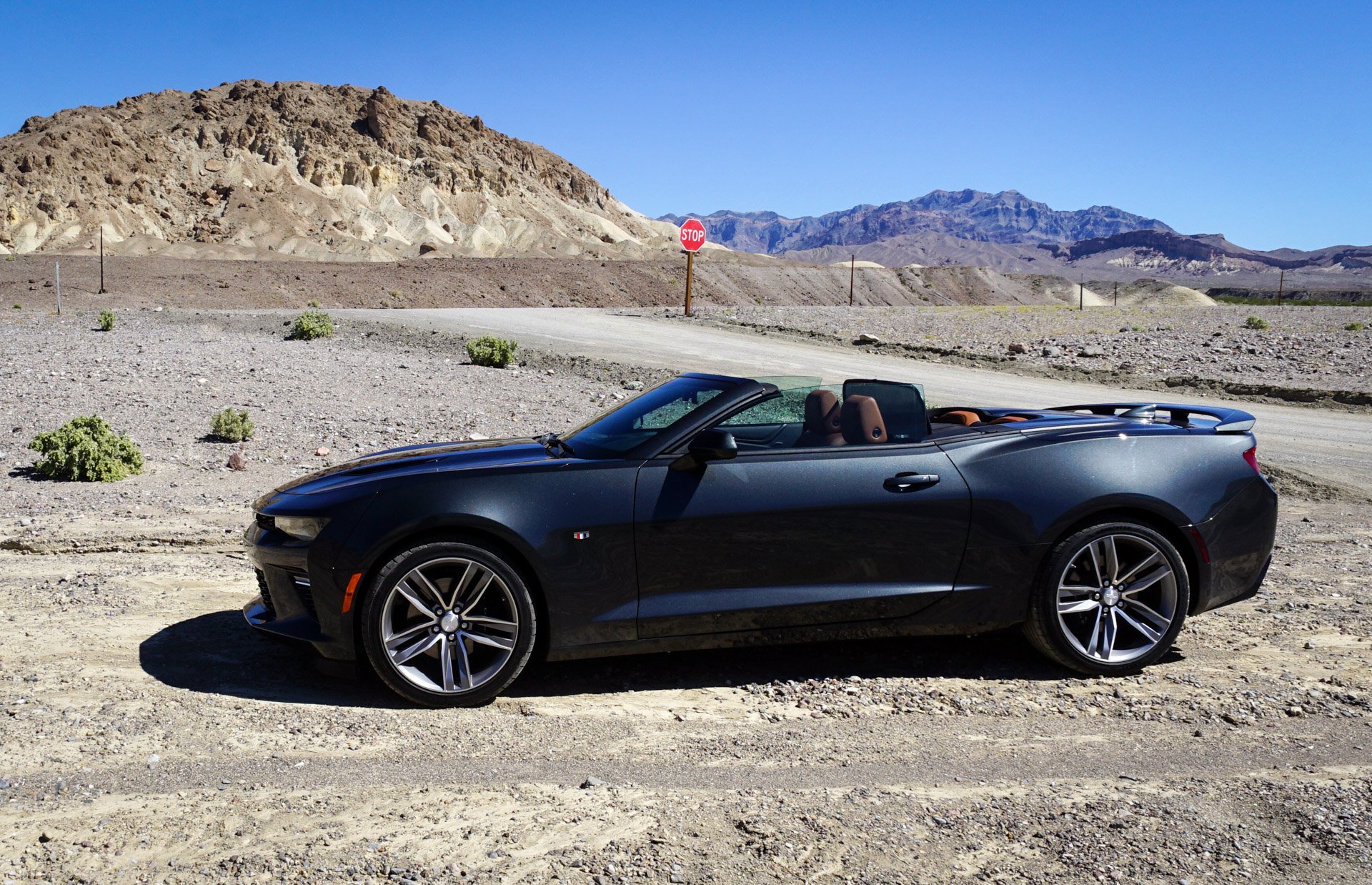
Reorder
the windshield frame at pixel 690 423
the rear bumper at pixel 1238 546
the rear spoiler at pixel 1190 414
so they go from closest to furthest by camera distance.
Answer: the windshield frame at pixel 690 423 → the rear bumper at pixel 1238 546 → the rear spoiler at pixel 1190 414

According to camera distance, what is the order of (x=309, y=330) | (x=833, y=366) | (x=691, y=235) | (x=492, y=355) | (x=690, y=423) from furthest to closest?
(x=691, y=235) < (x=309, y=330) < (x=833, y=366) < (x=492, y=355) < (x=690, y=423)

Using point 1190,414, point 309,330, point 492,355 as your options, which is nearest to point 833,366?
point 492,355

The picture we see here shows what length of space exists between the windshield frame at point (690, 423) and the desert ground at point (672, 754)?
1068 mm

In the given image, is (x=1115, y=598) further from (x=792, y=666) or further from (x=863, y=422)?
(x=792, y=666)

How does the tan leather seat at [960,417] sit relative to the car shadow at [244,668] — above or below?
above

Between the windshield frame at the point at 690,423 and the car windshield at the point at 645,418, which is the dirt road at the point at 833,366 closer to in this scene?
the car windshield at the point at 645,418

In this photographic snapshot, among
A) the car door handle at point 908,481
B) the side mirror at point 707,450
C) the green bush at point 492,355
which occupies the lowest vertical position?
the car door handle at point 908,481

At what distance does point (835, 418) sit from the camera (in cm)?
513

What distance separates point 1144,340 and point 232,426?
2034 cm

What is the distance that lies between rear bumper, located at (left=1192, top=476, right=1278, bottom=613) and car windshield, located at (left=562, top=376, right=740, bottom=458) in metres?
2.43

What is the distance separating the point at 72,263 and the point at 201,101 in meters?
69.8

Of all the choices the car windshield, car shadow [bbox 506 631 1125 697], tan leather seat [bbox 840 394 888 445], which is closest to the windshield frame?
the car windshield

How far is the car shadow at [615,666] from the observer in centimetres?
489

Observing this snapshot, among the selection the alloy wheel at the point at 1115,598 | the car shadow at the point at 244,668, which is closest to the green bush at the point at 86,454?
the car shadow at the point at 244,668
